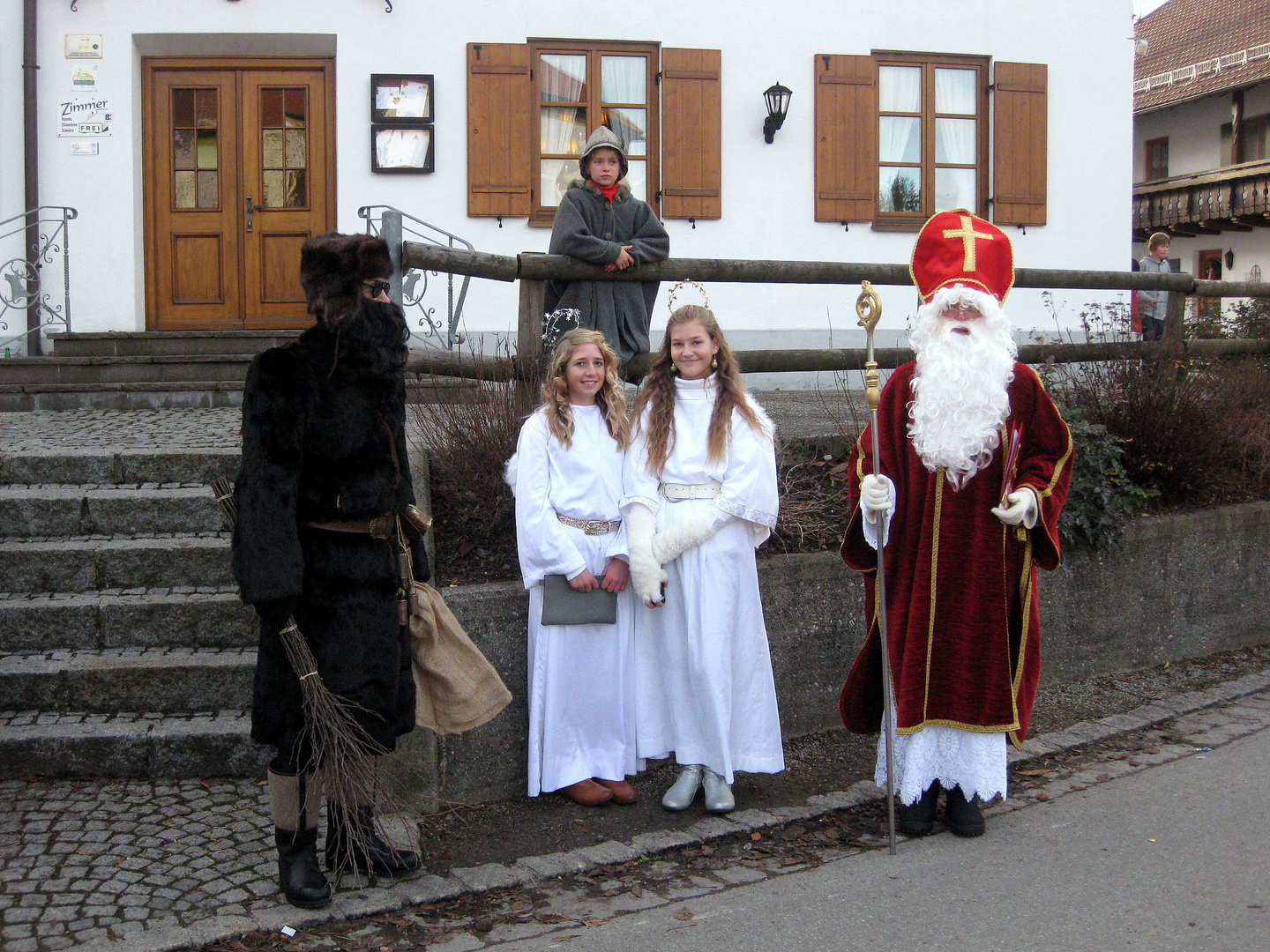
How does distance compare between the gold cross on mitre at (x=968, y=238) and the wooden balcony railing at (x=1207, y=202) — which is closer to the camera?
the gold cross on mitre at (x=968, y=238)

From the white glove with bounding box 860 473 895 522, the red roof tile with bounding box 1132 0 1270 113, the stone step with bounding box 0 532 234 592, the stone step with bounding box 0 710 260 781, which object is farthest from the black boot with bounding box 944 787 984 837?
the red roof tile with bounding box 1132 0 1270 113

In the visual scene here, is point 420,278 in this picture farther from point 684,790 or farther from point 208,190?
point 684,790

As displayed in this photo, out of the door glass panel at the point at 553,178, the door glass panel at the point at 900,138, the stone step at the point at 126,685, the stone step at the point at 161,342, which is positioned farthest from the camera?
the door glass panel at the point at 900,138

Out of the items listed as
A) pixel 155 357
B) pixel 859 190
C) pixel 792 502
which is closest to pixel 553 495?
pixel 792 502

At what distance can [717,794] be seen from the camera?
178 inches

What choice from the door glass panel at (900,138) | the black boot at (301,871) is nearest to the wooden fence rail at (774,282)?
the black boot at (301,871)

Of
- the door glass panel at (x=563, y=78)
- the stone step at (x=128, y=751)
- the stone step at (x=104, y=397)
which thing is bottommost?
the stone step at (x=128, y=751)

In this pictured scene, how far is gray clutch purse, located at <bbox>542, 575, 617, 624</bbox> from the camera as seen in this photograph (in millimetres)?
4402

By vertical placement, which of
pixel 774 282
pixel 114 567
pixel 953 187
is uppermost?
pixel 953 187

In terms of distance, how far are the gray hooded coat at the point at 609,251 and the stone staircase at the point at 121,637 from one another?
1917 mm

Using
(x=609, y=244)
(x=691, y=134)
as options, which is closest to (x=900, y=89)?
(x=691, y=134)

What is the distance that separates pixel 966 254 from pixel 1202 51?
25.6m

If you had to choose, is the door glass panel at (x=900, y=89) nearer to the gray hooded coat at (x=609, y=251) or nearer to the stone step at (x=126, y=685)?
the gray hooded coat at (x=609, y=251)

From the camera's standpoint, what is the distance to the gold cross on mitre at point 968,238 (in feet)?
14.3
